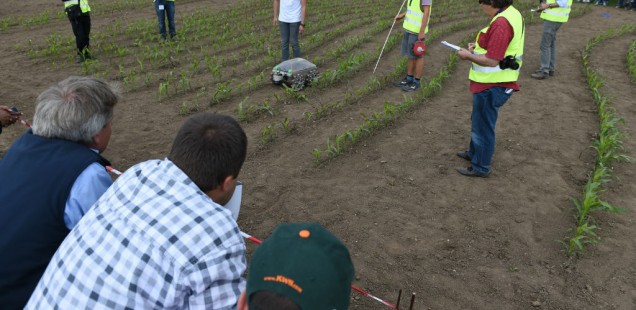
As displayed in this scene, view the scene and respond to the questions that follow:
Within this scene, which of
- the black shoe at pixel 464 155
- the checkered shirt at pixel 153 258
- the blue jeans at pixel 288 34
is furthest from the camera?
the blue jeans at pixel 288 34

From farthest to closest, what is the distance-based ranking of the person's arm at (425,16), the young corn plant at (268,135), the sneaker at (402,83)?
the sneaker at (402,83) < the person's arm at (425,16) < the young corn plant at (268,135)

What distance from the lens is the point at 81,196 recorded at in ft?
6.47

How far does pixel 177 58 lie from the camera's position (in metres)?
8.10

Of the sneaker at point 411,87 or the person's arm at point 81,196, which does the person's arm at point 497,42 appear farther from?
the person's arm at point 81,196

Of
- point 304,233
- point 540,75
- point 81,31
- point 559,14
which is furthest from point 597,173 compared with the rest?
point 81,31

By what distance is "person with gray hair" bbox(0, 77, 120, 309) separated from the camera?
191 centimetres

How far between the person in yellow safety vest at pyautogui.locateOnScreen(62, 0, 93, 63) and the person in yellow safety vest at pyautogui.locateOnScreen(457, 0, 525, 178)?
20.4ft

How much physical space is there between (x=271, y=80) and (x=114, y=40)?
13.2ft

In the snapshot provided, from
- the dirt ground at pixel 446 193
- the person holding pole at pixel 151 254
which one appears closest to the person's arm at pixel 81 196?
the person holding pole at pixel 151 254

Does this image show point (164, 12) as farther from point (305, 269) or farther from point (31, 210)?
point (305, 269)

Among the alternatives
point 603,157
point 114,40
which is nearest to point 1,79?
point 114,40

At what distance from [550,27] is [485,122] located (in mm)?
4174

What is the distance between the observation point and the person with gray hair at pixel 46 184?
6.26 feet

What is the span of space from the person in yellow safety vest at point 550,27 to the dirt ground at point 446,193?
1.80ft
